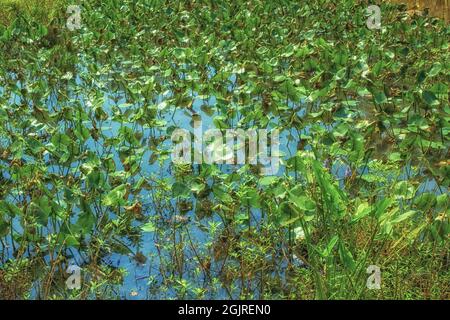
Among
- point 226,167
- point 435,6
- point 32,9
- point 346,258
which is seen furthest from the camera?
point 32,9

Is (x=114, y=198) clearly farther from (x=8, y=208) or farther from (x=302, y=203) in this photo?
(x=302, y=203)

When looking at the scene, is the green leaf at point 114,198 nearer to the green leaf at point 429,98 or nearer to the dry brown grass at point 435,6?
the green leaf at point 429,98

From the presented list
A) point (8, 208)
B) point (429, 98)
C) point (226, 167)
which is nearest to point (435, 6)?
point (429, 98)

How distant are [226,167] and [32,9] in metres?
4.55

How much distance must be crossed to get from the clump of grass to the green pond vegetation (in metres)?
0.64

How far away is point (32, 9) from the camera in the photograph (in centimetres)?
834

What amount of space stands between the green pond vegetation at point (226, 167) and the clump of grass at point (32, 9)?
0.64 m

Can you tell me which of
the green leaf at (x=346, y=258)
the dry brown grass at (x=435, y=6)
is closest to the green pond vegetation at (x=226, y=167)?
the green leaf at (x=346, y=258)

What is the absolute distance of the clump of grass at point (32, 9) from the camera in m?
8.16

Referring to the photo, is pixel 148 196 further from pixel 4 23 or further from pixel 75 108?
pixel 4 23

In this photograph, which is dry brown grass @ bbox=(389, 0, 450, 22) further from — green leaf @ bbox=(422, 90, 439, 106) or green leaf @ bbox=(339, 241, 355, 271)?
green leaf @ bbox=(339, 241, 355, 271)

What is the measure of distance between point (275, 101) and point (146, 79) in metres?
1.22

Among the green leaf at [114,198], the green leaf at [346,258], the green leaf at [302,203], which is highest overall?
the green leaf at [114,198]
